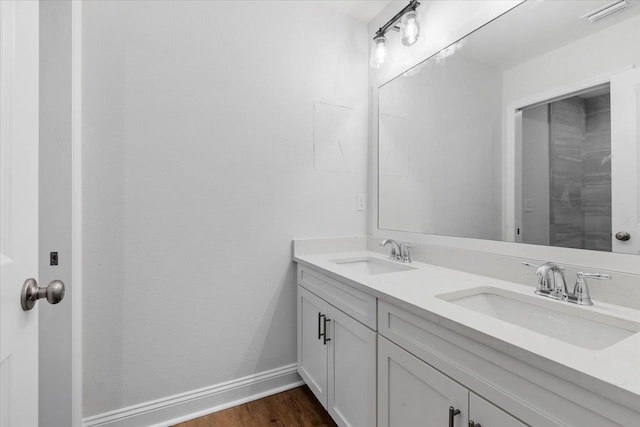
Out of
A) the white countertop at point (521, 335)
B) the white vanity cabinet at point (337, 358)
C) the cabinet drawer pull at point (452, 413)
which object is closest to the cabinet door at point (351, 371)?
the white vanity cabinet at point (337, 358)

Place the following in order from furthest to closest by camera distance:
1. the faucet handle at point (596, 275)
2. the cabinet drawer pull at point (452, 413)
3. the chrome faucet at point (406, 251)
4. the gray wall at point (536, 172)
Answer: the chrome faucet at point (406, 251) → the gray wall at point (536, 172) → the faucet handle at point (596, 275) → the cabinet drawer pull at point (452, 413)

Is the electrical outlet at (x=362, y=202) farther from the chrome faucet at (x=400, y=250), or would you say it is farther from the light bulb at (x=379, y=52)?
the light bulb at (x=379, y=52)

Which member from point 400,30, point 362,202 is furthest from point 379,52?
point 362,202

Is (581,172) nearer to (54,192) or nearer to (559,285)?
(559,285)

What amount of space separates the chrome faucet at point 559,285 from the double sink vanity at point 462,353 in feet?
0.10

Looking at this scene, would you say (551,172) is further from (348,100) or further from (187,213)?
(187,213)

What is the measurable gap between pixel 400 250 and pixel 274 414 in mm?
1104

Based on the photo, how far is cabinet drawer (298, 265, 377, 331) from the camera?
1.18 meters

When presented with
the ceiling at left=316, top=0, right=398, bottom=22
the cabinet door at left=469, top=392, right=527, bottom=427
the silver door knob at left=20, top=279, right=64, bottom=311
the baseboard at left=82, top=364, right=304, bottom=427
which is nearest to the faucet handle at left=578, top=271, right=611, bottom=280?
the cabinet door at left=469, top=392, right=527, bottom=427

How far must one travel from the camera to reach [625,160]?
36.5 inches

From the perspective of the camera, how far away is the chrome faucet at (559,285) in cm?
94

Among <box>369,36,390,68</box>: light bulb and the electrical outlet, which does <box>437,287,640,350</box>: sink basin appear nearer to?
the electrical outlet

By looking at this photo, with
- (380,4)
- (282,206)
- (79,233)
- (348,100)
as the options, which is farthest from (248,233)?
(380,4)

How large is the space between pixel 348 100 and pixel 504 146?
1.04m
